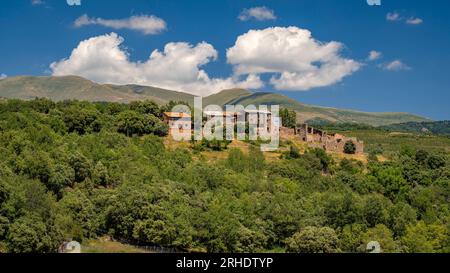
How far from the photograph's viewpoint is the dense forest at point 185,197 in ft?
129

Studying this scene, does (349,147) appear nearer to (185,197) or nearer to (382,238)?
(185,197)

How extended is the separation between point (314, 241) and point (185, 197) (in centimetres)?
1259

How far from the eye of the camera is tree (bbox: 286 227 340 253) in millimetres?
39344

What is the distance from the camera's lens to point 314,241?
130 ft

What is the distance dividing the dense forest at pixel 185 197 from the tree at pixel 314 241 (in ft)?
0.35

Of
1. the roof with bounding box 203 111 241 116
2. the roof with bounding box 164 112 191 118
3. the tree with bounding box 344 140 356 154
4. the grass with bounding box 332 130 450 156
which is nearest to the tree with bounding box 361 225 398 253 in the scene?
the tree with bounding box 344 140 356 154

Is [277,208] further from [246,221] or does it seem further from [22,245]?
[22,245]

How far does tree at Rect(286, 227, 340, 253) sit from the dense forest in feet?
0.35

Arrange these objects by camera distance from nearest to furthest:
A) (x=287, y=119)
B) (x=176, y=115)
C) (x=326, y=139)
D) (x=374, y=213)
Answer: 1. (x=374, y=213)
2. (x=176, y=115)
3. (x=326, y=139)
4. (x=287, y=119)

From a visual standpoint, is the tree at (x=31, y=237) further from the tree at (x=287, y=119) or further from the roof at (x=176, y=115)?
the tree at (x=287, y=119)

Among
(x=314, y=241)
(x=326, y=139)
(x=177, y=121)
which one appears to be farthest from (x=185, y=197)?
(x=326, y=139)

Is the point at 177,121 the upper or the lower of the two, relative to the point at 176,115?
lower

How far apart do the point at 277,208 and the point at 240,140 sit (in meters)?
29.7
